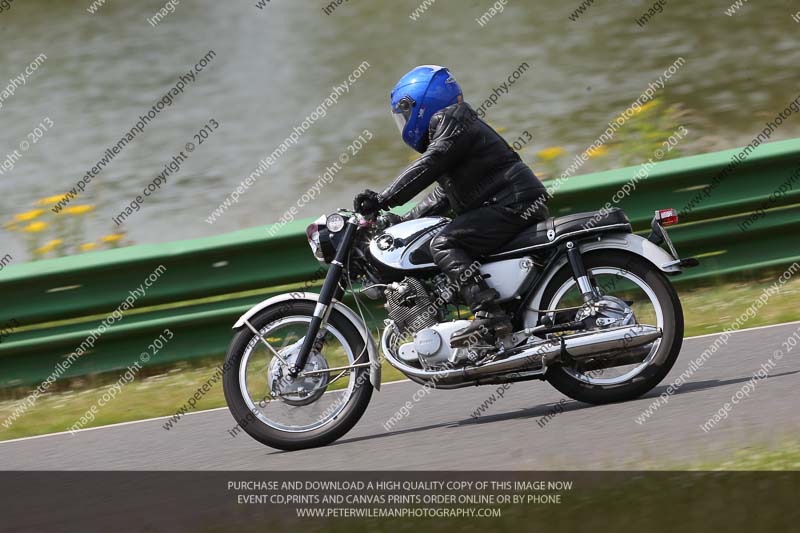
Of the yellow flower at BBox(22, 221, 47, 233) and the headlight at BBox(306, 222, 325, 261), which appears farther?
the yellow flower at BBox(22, 221, 47, 233)

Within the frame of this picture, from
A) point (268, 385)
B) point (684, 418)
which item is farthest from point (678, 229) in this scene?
point (268, 385)

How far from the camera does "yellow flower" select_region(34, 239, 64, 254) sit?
10352 millimetres

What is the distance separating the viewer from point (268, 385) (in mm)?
6051

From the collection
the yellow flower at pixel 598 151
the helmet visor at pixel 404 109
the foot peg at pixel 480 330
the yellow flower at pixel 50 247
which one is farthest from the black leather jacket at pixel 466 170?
the yellow flower at pixel 50 247

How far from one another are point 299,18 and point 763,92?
29.8 ft

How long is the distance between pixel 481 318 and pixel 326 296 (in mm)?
823

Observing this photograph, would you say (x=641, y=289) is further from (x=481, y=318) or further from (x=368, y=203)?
(x=368, y=203)

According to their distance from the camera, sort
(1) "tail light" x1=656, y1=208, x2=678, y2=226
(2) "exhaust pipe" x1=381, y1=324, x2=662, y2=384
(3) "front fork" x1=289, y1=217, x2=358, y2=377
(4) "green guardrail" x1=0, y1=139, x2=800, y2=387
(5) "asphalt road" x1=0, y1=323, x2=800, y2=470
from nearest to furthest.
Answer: (5) "asphalt road" x1=0, y1=323, x2=800, y2=470
(1) "tail light" x1=656, y1=208, x2=678, y2=226
(2) "exhaust pipe" x1=381, y1=324, x2=662, y2=384
(3) "front fork" x1=289, y1=217, x2=358, y2=377
(4) "green guardrail" x1=0, y1=139, x2=800, y2=387

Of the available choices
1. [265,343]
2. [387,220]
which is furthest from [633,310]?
[265,343]

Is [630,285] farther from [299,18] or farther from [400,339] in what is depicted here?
[299,18]

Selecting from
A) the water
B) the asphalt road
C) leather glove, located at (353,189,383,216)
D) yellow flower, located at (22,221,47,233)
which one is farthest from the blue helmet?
the water

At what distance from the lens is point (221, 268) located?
8.62 meters

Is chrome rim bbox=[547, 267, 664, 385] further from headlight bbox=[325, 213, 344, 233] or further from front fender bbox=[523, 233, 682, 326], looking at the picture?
headlight bbox=[325, 213, 344, 233]

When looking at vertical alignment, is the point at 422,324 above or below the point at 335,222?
below
